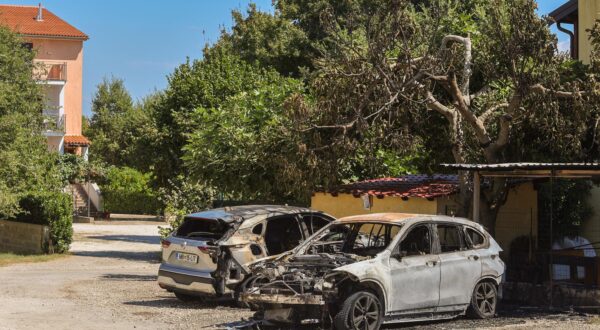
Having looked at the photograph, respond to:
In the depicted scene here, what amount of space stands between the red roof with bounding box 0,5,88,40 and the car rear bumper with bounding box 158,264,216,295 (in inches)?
1745

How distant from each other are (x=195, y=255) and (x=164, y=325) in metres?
1.86

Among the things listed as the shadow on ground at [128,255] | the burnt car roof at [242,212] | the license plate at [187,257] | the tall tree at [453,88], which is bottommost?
the shadow on ground at [128,255]

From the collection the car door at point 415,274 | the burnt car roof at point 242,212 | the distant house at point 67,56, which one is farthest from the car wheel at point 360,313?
the distant house at point 67,56

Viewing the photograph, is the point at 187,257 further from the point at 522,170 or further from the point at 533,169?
the point at 533,169

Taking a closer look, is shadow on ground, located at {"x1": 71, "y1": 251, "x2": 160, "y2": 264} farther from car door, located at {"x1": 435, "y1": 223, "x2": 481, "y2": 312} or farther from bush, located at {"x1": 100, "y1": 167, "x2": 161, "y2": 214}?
bush, located at {"x1": 100, "y1": 167, "x2": 161, "y2": 214}

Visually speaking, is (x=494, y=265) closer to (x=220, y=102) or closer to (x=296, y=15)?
(x=220, y=102)

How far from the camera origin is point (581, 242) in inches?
755

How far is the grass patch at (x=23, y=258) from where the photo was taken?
24505 millimetres

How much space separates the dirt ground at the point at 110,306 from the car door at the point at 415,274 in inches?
18.5

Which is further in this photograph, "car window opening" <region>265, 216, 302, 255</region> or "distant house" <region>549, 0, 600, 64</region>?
"distant house" <region>549, 0, 600, 64</region>

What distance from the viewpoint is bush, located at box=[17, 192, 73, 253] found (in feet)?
89.1

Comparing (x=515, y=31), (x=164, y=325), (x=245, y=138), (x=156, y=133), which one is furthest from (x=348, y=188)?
(x=156, y=133)

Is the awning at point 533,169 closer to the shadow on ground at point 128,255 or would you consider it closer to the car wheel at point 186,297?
the car wheel at point 186,297

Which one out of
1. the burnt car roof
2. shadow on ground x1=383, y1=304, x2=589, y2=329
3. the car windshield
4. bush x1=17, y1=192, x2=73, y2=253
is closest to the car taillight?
the burnt car roof
